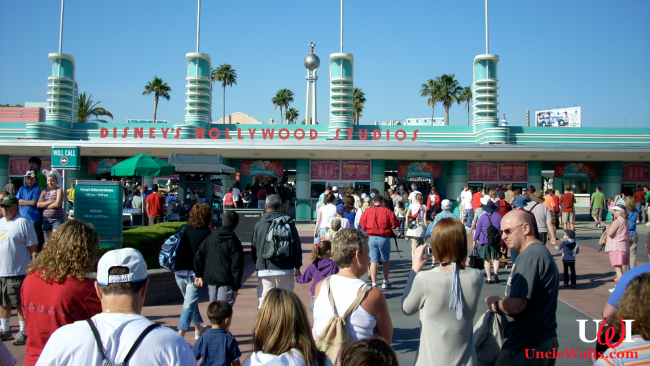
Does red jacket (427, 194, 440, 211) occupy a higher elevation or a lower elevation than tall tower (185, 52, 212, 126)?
lower

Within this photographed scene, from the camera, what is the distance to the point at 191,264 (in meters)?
6.25

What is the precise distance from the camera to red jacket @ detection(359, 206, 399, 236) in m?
9.40

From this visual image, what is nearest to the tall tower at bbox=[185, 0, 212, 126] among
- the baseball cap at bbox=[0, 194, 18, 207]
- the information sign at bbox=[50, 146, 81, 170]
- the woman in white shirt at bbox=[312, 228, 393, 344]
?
the information sign at bbox=[50, 146, 81, 170]

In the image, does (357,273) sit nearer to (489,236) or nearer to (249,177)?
(489,236)

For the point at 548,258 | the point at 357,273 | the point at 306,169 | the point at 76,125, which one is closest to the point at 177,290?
the point at 357,273

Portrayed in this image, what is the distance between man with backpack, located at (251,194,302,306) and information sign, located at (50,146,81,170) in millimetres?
5675

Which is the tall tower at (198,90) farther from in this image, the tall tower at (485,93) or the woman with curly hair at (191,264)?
the woman with curly hair at (191,264)

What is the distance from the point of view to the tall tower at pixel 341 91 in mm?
24531

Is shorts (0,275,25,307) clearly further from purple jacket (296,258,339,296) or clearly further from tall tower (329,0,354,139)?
tall tower (329,0,354,139)

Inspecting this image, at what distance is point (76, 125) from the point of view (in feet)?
85.0

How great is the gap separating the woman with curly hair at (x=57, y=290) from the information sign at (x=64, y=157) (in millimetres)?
7200

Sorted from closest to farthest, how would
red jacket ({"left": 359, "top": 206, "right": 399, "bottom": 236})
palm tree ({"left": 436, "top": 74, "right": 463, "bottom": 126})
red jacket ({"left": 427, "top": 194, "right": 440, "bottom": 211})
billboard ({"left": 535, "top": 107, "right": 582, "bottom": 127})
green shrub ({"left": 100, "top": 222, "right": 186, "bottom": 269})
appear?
green shrub ({"left": 100, "top": 222, "right": 186, "bottom": 269}) → red jacket ({"left": 359, "top": 206, "right": 399, "bottom": 236}) → red jacket ({"left": 427, "top": 194, "right": 440, "bottom": 211}) → palm tree ({"left": 436, "top": 74, "right": 463, "bottom": 126}) → billboard ({"left": 535, "top": 107, "right": 582, "bottom": 127})

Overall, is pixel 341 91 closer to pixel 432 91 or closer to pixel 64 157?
pixel 64 157

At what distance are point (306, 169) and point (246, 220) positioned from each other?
33.5 ft
